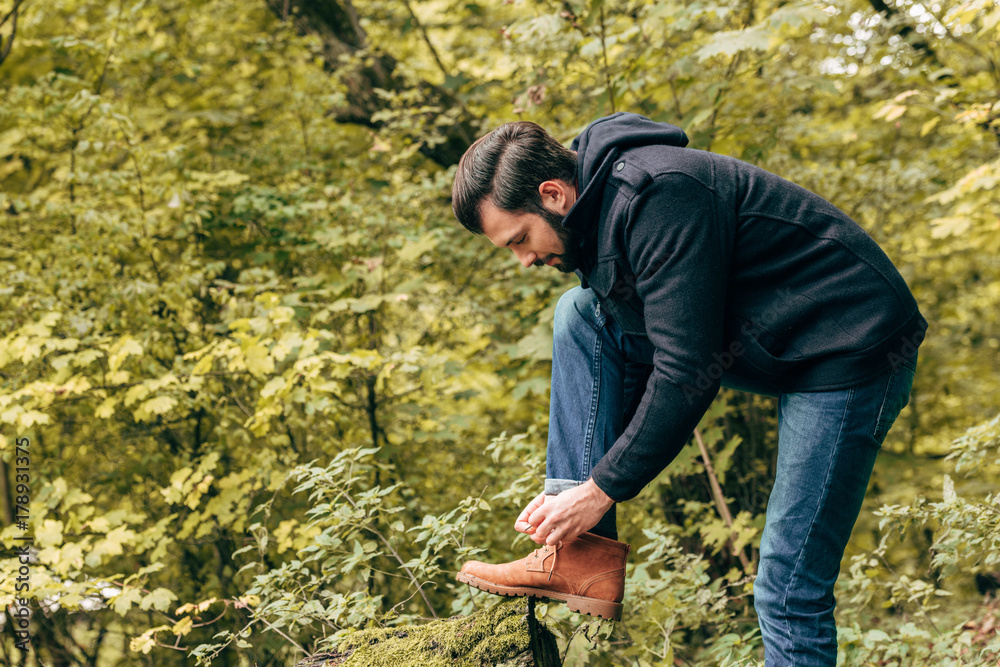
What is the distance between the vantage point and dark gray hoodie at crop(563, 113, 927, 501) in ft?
4.44

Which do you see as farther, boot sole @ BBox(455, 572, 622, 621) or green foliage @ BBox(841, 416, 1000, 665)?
green foliage @ BBox(841, 416, 1000, 665)

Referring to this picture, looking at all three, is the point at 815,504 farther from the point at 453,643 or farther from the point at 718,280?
the point at 453,643

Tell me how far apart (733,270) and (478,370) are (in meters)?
3.27

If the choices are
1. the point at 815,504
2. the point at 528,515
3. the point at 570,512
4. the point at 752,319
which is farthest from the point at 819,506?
the point at 528,515

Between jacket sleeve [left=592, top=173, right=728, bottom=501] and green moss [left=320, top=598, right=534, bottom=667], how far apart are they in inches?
26.1

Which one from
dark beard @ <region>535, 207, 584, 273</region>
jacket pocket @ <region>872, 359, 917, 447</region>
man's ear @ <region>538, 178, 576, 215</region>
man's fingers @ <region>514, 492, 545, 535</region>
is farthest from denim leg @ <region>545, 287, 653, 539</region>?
jacket pocket @ <region>872, 359, 917, 447</region>

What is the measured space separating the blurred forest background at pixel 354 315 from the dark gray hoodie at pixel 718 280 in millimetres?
907

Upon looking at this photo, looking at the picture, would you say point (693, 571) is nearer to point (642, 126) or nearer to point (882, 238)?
point (642, 126)

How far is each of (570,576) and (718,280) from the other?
0.87m

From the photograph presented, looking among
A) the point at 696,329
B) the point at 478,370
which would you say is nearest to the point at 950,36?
the point at 478,370

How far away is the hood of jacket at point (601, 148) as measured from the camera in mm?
1472

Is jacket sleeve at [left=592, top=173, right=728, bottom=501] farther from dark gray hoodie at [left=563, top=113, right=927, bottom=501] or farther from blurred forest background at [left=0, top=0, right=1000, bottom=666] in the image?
blurred forest background at [left=0, top=0, right=1000, bottom=666]

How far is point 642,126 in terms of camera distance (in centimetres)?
153

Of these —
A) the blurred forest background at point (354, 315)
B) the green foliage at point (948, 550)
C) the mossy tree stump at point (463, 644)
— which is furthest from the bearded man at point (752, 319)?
the green foliage at point (948, 550)
